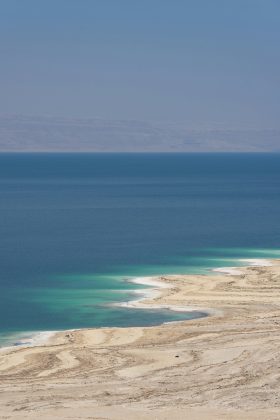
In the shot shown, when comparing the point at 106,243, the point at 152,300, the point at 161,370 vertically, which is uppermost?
the point at 161,370

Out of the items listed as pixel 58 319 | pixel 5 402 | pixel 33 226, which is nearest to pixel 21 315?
pixel 58 319

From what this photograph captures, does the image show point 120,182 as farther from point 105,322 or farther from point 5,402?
point 5,402

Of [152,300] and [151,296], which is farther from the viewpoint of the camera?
[151,296]

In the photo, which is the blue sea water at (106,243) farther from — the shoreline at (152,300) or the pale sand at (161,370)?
the pale sand at (161,370)

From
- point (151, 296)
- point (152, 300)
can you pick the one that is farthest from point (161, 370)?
point (151, 296)

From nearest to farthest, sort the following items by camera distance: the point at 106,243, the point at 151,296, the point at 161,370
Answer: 1. the point at 161,370
2. the point at 151,296
3. the point at 106,243

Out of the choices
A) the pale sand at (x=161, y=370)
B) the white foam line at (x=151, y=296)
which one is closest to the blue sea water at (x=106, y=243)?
the white foam line at (x=151, y=296)

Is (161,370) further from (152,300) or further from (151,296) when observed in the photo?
(151,296)
